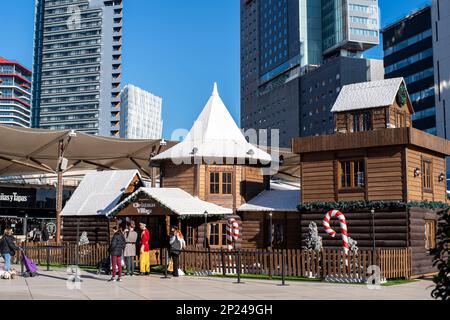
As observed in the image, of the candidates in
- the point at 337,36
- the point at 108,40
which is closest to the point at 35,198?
the point at 337,36

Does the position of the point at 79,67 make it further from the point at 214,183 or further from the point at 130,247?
the point at 130,247

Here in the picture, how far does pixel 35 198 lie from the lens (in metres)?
77.2

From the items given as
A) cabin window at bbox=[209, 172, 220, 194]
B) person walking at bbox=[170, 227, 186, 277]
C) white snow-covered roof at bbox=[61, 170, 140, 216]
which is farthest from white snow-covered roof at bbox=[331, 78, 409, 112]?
white snow-covered roof at bbox=[61, 170, 140, 216]

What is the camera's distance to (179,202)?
89.6 feet

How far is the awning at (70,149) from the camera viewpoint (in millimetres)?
36119

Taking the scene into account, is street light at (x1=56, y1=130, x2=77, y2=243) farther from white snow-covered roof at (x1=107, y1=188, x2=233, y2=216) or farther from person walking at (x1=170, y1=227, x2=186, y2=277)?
person walking at (x1=170, y1=227, x2=186, y2=277)

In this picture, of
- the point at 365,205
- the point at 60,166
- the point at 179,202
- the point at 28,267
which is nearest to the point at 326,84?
the point at 60,166

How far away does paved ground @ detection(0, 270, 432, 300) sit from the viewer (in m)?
15.7

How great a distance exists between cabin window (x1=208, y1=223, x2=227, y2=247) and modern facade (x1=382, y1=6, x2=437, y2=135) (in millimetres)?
82162

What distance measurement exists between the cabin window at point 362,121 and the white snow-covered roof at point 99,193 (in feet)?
43.7

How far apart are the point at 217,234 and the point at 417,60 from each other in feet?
298
